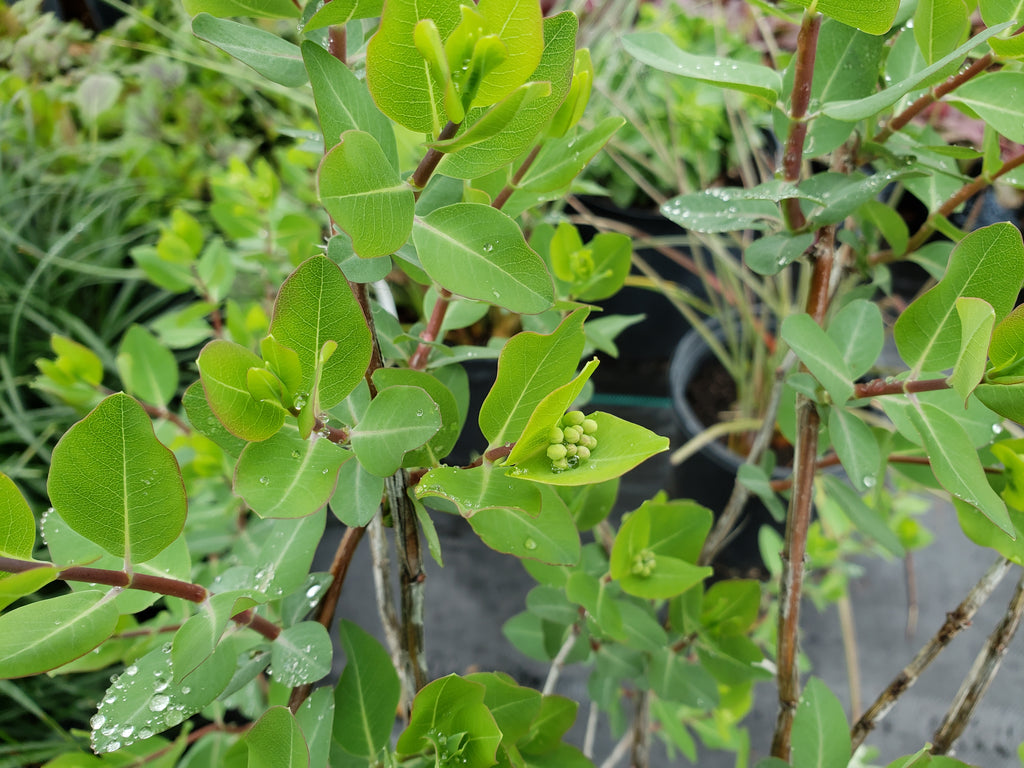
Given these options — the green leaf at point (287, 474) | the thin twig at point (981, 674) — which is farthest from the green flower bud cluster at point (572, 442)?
the thin twig at point (981, 674)

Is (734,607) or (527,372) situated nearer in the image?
(527,372)

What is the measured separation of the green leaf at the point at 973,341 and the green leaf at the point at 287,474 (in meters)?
0.28

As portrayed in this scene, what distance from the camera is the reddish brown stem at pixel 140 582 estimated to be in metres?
0.29

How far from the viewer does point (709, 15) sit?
6.43 feet

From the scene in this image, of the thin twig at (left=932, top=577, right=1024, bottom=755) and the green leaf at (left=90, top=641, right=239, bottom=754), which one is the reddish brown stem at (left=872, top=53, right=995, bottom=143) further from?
the green leaf at (left=90, top=641, right=239, bottom=754)

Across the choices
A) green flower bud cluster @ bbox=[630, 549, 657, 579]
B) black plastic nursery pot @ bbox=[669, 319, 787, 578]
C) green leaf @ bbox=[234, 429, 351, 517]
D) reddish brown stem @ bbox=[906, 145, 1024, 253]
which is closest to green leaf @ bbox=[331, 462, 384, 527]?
green leaf @ bbox=[234, 429, 351, 517]

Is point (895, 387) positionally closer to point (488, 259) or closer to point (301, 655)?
point (488, 259)

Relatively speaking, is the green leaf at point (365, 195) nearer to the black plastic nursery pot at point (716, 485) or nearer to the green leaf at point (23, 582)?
the green leaf at point (23, 582)

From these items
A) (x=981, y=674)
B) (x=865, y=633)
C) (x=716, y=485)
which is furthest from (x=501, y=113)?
(x=865, y=633)

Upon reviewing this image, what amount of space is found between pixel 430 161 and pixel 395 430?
0.12 m

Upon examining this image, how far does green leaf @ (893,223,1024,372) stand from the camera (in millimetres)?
343

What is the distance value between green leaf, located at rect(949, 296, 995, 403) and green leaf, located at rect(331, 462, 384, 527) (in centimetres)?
27

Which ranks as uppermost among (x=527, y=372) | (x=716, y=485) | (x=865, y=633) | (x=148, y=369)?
(x=527, y=372)

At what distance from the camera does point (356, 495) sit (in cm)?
34
